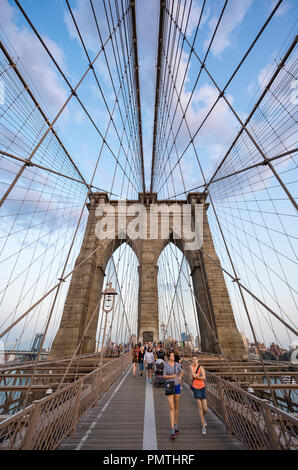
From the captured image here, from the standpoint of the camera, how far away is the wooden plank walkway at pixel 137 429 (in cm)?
281

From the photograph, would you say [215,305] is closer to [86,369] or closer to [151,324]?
[151,324]

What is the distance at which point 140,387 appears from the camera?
662 cm

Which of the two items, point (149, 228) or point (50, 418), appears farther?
point (149, 228)

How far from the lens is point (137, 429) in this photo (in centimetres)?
338

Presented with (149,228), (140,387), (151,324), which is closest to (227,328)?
(151,324)

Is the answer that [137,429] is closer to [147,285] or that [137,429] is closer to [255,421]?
[255,421]

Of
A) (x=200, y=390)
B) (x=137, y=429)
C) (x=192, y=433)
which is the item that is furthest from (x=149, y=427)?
(x=200, y=390)

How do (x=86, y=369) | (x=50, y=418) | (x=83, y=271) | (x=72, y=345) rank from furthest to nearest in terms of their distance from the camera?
(x=83, y=271) → (x=72, y=345) → (x=86, y=369) → (x=50, y=418)

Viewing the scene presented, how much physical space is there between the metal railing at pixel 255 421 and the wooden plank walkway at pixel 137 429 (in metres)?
0.20

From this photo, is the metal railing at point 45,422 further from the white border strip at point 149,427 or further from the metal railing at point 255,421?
the metal railing at point 255,421

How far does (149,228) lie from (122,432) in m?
17.7

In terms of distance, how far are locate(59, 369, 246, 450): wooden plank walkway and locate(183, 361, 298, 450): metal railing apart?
20 centimetres

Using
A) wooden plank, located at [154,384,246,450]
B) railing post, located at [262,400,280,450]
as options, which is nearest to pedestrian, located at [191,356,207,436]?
wooden plank, located at [154,384,246,450]

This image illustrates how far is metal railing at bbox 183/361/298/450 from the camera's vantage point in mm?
2127
